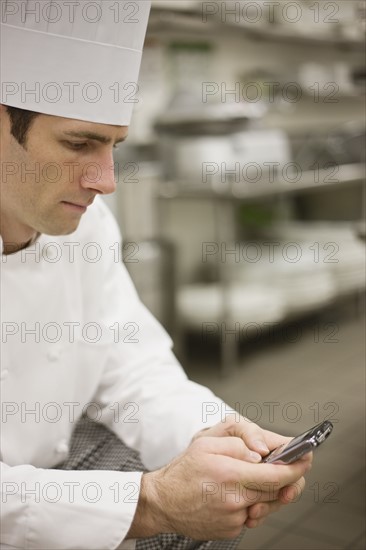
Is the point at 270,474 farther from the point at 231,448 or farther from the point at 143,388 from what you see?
the point at 143,388

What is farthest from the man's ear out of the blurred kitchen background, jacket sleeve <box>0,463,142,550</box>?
the blurred kitchen background

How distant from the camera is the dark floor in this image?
1296 millimetres

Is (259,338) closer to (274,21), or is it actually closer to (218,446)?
(274,21)

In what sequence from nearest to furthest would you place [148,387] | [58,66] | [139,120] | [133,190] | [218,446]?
[218,446]
[58,66]
[148,387]
[133,190]
[139,120]

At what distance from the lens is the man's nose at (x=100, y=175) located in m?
1.03

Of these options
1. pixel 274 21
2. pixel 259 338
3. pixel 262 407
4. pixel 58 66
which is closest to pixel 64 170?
pixel 58 66

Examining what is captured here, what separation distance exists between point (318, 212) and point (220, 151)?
2.76 ft

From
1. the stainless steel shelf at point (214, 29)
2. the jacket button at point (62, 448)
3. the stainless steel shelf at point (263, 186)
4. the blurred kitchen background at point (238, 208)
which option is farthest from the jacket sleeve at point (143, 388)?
the stainless steel shelf at point (263, 186)

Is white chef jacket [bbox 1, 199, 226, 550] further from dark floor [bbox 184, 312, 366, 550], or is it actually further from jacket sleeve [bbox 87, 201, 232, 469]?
dark floor [bbox 184, 312, 366, 550]

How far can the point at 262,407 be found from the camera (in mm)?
2182

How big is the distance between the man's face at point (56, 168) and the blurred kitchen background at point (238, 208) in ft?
3.51

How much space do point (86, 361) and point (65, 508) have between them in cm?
33

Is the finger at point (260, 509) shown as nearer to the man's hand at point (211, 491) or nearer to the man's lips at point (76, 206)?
the man's hand at point (211, 491)

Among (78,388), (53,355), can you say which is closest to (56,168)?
(53,355)
